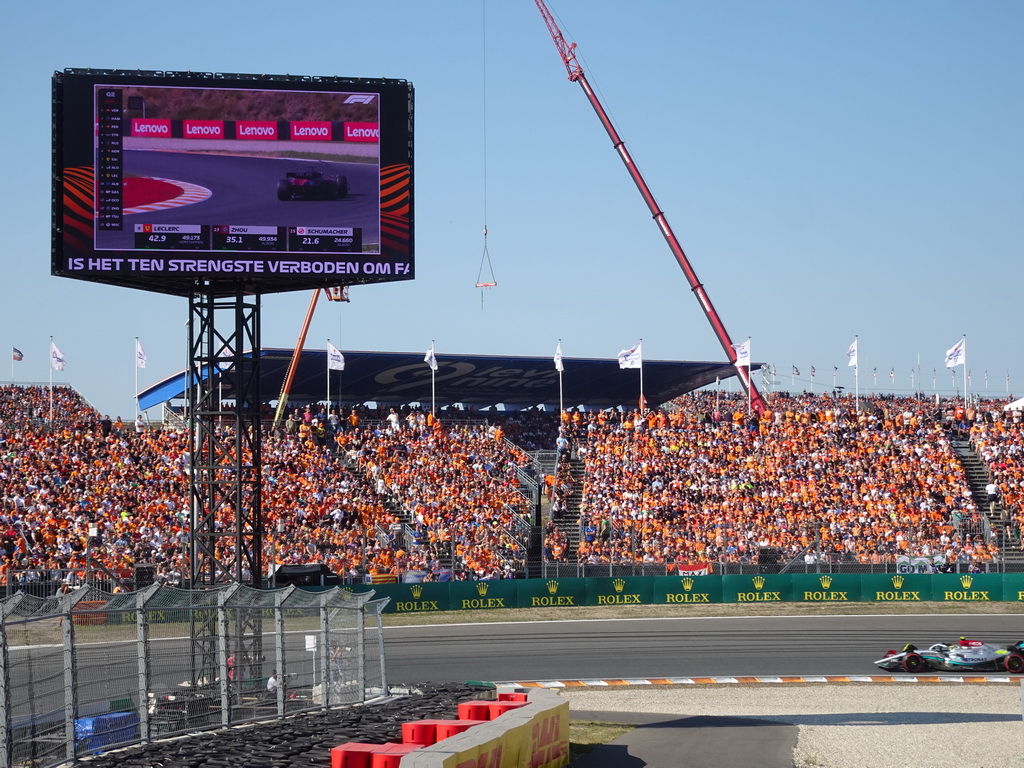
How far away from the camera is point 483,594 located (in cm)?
3984

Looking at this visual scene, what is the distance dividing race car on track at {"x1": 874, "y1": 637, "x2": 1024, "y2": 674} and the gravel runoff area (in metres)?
1.04

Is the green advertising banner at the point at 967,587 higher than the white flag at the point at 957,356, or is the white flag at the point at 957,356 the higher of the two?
the white flag at the point at 957,356

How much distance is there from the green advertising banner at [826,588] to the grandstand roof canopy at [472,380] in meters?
21.0

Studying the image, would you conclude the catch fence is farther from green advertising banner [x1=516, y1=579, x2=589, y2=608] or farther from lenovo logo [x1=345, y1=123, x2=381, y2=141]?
green advertising banner [x1=516, y1=579, x2=589, y2=608]

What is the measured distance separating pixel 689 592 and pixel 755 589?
2214 millimetres

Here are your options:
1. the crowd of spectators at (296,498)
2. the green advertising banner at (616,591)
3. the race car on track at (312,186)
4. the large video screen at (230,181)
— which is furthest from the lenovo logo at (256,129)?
the green advertising banner at (616,591)

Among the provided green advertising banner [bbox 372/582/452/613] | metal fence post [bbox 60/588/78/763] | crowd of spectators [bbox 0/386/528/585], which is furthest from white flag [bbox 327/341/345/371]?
metal fence post [bbox 60/588/78/763]

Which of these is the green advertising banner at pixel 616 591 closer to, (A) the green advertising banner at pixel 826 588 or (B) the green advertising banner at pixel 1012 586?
(A) the green advertising banner at pixel 826 588

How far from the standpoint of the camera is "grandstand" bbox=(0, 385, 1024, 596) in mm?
39219

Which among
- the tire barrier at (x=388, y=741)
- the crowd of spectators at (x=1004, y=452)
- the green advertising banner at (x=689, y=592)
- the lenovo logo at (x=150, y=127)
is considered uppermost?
the lenovo logo at (x=150, y=127)

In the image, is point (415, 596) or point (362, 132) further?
point (415, 596)

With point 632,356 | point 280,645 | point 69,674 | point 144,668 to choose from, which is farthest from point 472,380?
point 69,674

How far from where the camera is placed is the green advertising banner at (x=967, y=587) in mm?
40281

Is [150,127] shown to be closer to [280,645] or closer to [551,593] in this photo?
[280,645]
